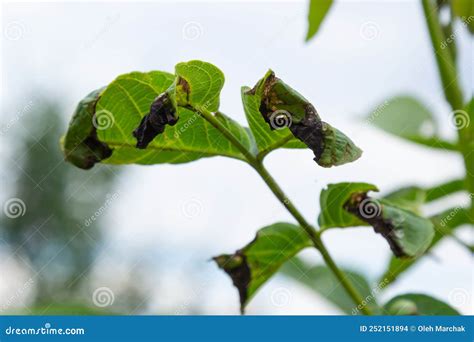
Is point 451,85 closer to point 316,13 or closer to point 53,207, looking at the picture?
point 316,13

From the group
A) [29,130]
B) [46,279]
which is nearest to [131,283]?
[46,279]

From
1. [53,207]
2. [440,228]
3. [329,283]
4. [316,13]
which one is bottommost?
[53,207]

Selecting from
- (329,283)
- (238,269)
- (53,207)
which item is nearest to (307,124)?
(238,269)

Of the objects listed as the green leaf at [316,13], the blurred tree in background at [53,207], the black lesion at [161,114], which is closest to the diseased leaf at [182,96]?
the black lesion at [161,114]

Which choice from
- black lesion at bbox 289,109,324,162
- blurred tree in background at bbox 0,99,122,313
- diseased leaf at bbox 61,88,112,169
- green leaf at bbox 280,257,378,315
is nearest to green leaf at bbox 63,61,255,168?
diseased leaf at bbox 61,88,112,169

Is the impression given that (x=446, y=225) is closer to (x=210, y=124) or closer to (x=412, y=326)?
(x=412, y=326)

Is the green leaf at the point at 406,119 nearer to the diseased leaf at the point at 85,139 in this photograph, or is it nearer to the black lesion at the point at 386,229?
the black lesion at the point at 386,229

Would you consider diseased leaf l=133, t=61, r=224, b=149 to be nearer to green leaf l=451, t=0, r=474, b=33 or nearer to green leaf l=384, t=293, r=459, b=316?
green leaf l=384, t=293, r=459, b=316
